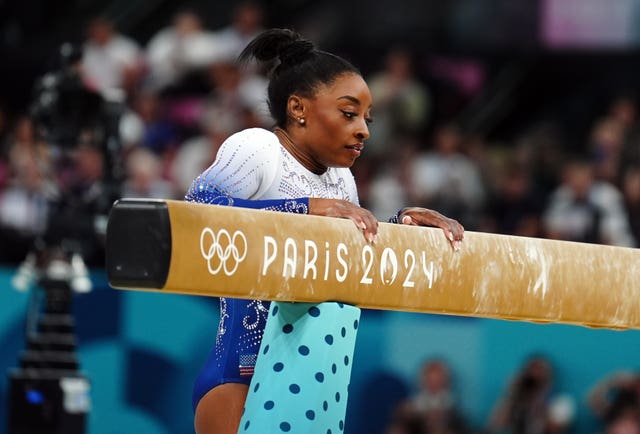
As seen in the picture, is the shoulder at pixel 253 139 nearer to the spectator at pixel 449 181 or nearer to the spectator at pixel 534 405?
the spectator at pixel 534 405

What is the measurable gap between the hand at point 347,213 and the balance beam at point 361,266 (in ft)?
0.07

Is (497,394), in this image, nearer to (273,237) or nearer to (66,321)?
(66,321)

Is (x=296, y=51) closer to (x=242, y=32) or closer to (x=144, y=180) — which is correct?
(x=144, y=180)

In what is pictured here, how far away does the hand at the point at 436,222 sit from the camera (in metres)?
3.66

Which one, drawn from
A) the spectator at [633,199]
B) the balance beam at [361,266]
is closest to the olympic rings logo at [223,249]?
the balance beam at [361,266]

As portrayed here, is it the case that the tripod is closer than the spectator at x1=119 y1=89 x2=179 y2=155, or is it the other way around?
the tripod

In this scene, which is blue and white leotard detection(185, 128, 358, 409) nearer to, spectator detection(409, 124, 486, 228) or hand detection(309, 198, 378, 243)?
hand detection(309, 198, 378, 243)

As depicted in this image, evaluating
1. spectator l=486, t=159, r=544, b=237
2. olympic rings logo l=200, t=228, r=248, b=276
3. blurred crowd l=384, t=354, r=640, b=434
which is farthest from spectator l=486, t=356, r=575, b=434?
olympic rings logo l=200, t=228, r=248, b=276

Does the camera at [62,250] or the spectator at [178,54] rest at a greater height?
the spectator at [178,54]

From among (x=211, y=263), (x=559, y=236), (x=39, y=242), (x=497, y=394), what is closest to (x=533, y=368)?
(x=497, y=394)

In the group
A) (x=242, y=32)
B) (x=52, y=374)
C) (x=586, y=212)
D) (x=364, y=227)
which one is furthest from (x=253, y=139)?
(x=242, y=32)

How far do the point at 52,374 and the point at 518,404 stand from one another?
10.3 feet

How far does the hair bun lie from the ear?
0.11 metres

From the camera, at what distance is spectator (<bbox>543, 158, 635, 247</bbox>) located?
26.4 ft
